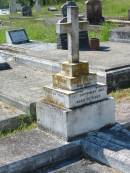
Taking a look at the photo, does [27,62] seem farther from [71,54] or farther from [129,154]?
[129,154]

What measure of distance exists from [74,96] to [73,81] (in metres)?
0.18

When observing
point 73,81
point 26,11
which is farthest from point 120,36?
point 26,11

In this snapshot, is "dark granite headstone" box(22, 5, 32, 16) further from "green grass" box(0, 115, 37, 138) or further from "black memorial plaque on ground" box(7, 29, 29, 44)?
"green grass" box(0, 115, 37, 138)

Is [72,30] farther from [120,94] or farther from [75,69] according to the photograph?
[120,94]

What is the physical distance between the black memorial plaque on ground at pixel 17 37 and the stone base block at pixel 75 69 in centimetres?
637

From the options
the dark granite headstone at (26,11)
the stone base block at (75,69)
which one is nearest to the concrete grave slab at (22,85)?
the stone base block at (75,69)

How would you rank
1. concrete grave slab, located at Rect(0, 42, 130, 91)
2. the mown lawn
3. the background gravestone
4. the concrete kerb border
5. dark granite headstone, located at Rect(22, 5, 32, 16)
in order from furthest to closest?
dark granite headstone, located at Rect(22, 5, 32, 16), the background gravestone, the mown lawn, concrete grave slab, located at Rect(0, 42, 130, 91), the concrete kerb border

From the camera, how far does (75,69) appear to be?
4965mm

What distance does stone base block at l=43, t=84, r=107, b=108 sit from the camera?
490 centimetres

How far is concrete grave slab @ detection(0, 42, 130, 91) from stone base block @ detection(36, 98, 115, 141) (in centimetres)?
227

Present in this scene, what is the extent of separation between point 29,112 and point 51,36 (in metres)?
8.81

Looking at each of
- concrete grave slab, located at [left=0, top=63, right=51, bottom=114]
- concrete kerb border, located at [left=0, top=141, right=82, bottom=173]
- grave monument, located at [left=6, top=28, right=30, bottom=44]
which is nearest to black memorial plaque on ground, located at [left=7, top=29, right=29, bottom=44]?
grave monument, located at [left=6, top=28, right=30, bottom=44]

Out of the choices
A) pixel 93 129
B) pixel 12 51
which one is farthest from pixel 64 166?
pixel 12 51

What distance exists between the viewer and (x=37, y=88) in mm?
7461
